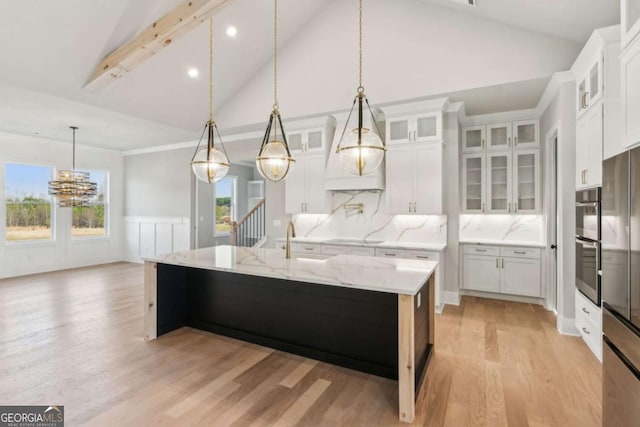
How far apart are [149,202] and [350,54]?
6120mm

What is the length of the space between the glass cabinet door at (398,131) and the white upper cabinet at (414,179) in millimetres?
105

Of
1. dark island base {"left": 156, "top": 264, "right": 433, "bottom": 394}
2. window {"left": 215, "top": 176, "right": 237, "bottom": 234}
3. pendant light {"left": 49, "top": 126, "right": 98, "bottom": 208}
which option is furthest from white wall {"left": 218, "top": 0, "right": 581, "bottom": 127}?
window {"left": 215, "top": 176, "right": 237, "bottom": 234}

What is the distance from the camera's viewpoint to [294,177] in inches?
222

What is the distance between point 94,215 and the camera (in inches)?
317

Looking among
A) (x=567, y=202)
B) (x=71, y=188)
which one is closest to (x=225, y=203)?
(x=71, y=188)

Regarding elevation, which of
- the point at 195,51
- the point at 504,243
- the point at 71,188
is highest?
the point at 195,51

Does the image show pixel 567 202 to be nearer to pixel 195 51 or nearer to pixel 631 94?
pixel 631 94

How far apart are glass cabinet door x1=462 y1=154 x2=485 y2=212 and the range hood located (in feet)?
4.85

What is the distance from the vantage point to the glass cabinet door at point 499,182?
503 centimetres

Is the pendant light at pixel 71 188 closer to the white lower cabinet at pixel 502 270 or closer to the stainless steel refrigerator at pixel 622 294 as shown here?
the white lower cabinet at pixel 502 270

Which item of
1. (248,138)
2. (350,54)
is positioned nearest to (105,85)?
(248,138)

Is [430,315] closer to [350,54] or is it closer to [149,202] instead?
[350,54]

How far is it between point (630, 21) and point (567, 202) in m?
2.26

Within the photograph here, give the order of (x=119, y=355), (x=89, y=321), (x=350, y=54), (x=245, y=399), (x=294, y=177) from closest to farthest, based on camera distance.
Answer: (x=245, y=399) < (x=119, y=355) < (x=89, y=321) < (x=350, y=54) < (x=294, y=177)
